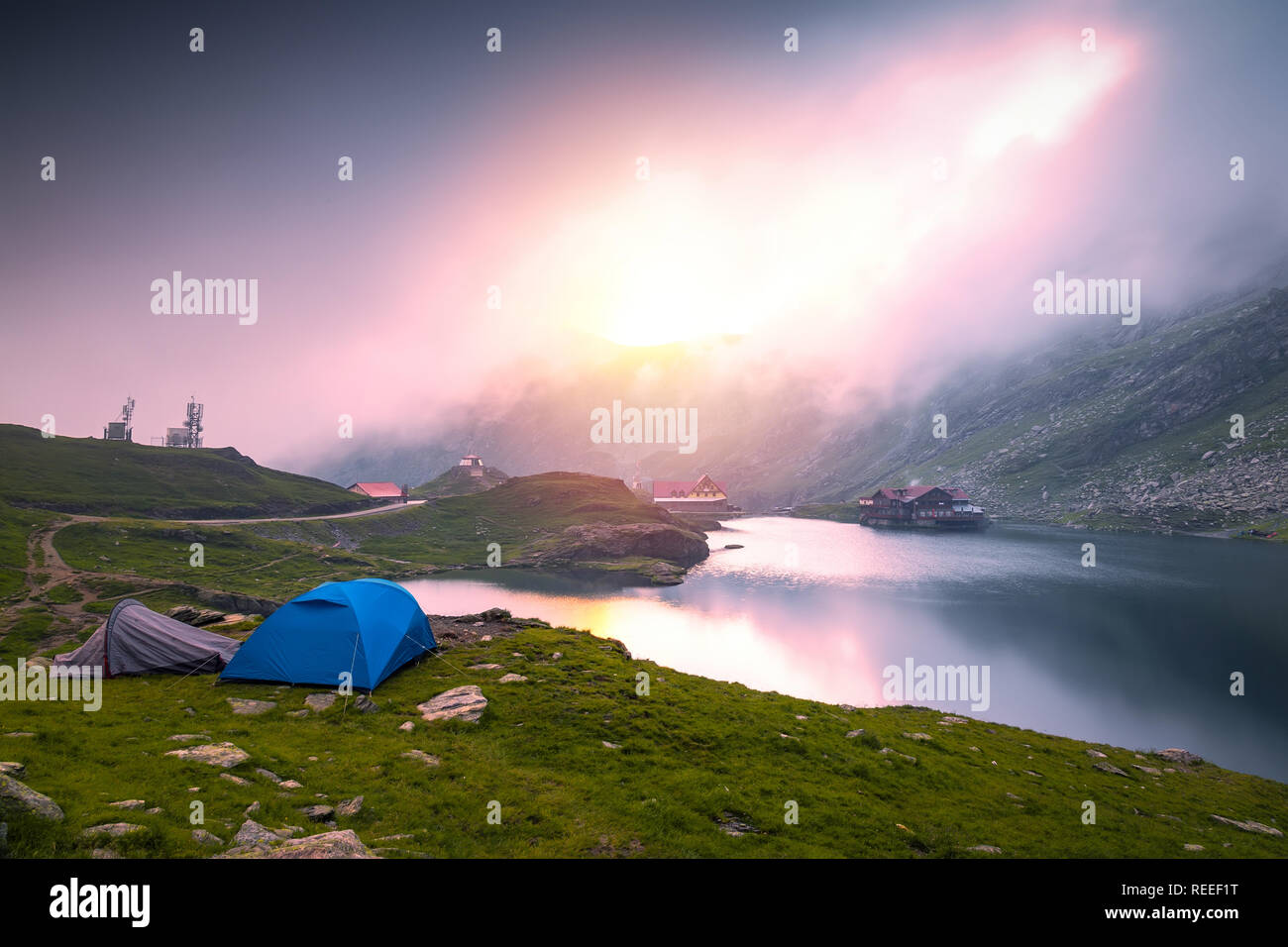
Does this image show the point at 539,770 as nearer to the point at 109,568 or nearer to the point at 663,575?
the point at 109,568

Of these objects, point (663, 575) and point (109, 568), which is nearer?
point (109, 568)

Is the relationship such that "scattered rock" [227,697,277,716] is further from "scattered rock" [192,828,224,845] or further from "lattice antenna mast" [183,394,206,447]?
"lattice antenna mast" [183,394,206,447]

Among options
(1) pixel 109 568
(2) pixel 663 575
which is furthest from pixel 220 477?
(2) pixel 663 575

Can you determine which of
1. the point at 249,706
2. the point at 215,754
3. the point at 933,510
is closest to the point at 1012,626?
the point at 249,706

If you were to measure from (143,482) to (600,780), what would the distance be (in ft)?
489

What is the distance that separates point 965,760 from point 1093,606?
7146 centimetres

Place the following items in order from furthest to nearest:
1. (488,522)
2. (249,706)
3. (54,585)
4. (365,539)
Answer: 1. (488,522)
2. (365,539)
3. (54,585)
4. (249,706)

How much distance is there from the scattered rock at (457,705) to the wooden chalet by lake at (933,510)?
628ft

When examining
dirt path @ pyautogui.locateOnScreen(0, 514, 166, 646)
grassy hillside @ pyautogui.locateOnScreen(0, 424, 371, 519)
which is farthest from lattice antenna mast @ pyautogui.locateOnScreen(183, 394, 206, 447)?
dirt path @ pyautogui.locateOnScreen(0, 514, 166, 646)

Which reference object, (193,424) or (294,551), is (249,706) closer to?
(294,551)

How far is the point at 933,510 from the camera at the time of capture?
185 m

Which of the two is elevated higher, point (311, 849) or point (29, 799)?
point (29, 799)

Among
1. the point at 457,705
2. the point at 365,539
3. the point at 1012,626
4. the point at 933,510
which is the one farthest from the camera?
the point at 933,510

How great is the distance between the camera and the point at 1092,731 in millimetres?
36219
